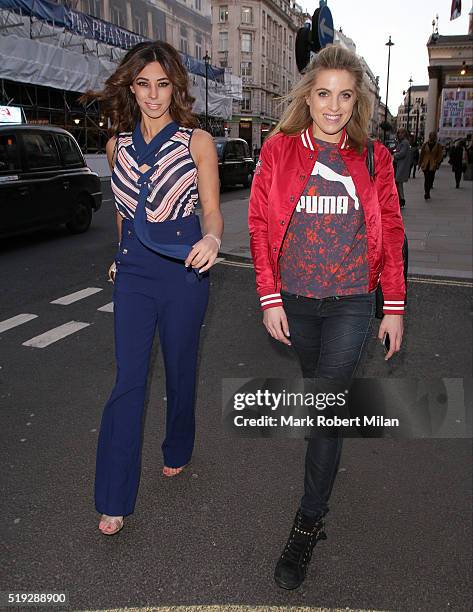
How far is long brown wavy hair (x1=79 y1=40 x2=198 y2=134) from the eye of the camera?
2547 millimetres

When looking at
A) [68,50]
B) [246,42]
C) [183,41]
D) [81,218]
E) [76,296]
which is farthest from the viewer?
[246,42]

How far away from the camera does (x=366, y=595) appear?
228 centimetres

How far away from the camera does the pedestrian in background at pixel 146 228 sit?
254 cm

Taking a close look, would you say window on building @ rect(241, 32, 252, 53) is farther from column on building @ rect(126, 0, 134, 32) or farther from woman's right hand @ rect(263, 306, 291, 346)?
woman's right hand @ rect(263, 306, 291, 346)

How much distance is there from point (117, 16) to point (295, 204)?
33308mm

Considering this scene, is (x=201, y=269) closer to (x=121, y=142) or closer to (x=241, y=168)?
(x=121, y=142)

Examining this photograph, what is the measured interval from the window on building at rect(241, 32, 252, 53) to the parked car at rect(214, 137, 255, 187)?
198 ft

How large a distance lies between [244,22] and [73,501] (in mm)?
81998

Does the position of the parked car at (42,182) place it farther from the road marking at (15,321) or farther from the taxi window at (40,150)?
the road marking at (15,321)

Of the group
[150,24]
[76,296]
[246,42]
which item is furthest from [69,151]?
[246,42]

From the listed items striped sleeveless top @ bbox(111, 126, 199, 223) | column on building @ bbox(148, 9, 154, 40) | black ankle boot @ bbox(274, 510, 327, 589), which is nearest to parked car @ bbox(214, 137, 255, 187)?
column on building @ bbox(148, 9, 154, 40)

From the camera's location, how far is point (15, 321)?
580 cm

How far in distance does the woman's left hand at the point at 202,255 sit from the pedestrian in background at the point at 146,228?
0.01 m

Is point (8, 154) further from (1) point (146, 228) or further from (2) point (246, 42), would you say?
(2) point (246, 42)
